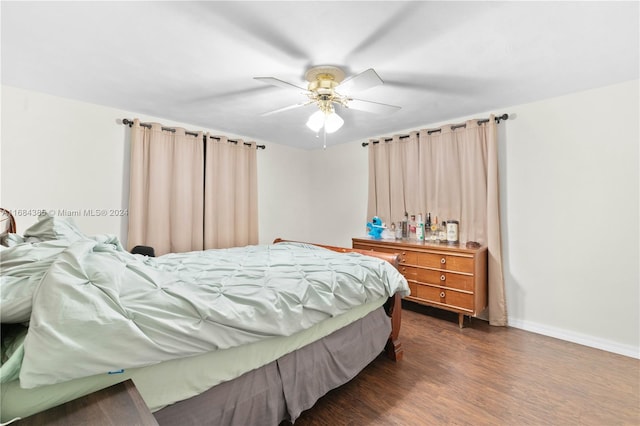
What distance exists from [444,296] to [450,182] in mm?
1356

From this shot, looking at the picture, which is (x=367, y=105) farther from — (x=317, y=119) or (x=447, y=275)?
(x=447, y=275)

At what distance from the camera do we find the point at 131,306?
3.40 ft

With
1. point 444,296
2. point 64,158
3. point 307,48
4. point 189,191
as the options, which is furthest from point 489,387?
point 64,158

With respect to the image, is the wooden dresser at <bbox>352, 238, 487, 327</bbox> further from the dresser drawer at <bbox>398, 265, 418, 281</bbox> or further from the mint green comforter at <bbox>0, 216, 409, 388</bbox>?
the mint green comforter at <bbox>0, 216, 409, 388</bbox>

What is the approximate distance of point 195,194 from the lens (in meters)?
3.45

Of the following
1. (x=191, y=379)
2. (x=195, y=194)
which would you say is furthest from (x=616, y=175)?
(x=195, y=194)

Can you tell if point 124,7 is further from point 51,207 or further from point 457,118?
point 457,118

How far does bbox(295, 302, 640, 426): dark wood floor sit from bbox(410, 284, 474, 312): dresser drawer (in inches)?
13.4

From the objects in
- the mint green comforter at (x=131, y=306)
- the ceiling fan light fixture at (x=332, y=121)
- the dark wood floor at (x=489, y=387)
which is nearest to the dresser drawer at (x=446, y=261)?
the dark wood floor at (x=489, y=387)

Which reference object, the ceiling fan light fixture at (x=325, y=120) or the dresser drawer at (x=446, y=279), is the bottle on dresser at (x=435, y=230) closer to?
the dresser drawer at (x=446, y=279)

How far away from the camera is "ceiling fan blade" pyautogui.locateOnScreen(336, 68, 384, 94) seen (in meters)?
1.79

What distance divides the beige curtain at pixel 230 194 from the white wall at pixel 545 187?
31.2 inches

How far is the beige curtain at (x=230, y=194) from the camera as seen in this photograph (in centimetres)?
353

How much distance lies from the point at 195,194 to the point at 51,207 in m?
1.32
